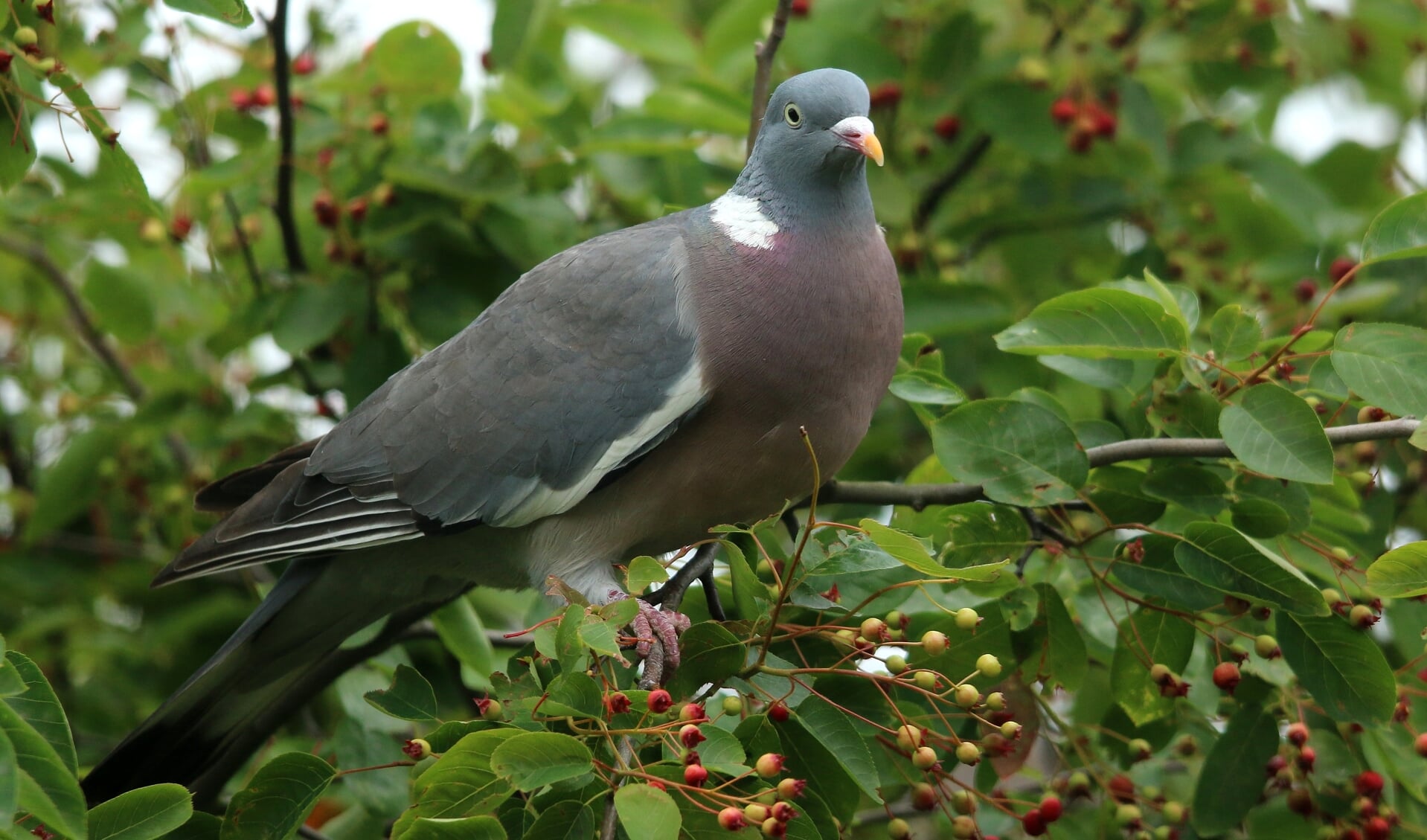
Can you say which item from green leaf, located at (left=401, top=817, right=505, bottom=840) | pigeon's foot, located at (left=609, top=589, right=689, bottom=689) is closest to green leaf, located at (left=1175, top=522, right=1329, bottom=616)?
pigeon's foot, located at (left=609, top=589, right=689, bottom=689)

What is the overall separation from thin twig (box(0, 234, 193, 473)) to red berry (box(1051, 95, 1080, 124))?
2.97 m

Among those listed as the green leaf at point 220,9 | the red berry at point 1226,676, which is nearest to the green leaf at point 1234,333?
the red berry at point 1226,676

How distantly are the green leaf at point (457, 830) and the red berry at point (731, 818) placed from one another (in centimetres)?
33

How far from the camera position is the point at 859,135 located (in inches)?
117

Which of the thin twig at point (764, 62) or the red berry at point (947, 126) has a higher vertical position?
the thin twig at point (764, 62)

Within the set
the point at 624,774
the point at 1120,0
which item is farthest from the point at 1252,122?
the point at 624,774

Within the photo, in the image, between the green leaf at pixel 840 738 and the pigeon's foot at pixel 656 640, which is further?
the pigeon's foot at pixel 656 640

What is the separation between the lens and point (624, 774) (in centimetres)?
209

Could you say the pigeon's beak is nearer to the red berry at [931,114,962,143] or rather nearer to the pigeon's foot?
the pigeon's foot

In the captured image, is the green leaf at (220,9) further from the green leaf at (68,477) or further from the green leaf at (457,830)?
the green leaf at (68,477)

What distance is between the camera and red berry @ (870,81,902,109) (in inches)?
161

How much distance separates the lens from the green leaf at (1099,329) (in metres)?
2.52

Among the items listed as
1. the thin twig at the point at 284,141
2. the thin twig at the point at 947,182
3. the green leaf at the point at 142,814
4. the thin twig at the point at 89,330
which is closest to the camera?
the green leaf at the point at 142,814

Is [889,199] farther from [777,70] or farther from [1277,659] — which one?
[1277,659]
